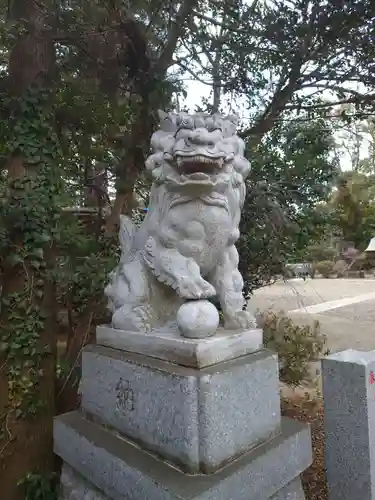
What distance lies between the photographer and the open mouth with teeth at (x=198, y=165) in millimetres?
1498

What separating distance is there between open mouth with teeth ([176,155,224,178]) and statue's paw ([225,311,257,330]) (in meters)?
0.60

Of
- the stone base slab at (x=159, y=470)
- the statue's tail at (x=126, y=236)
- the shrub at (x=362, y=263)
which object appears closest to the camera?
the stone base slab at (x=159, y=470)

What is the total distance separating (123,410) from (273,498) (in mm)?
686

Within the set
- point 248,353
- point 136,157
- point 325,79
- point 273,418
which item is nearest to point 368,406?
point 273,418

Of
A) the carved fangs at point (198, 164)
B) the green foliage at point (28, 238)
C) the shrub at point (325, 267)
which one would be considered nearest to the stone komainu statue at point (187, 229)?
the carved fangs at point (198, 164)

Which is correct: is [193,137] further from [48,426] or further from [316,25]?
[316,25]

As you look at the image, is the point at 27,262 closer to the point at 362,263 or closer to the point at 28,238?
the point at 28,238

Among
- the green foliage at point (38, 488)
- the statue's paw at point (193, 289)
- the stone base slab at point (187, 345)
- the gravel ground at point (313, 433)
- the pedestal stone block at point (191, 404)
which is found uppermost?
the statue's paw at point (193, 289)

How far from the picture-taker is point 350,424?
2031 mm

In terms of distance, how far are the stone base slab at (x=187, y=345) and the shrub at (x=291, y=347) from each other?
2.32m

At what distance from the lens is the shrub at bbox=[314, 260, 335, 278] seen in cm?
1555

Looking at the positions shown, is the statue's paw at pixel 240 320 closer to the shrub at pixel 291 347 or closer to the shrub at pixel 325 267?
the shrub at pixel 291 347

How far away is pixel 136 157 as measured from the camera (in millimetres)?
3156

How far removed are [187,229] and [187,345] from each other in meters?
0.46
